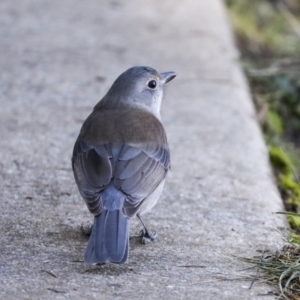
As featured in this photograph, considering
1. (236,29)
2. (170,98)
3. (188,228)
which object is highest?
(188,228)

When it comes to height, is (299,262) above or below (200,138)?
above

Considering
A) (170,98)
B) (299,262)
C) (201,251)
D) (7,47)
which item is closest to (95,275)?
(201,251)

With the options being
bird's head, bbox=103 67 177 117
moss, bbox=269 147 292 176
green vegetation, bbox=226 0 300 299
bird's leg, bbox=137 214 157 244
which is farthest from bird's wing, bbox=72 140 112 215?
moss, bbox=269 147 292 176

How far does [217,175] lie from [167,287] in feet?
6.41

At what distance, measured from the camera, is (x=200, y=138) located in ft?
21.2

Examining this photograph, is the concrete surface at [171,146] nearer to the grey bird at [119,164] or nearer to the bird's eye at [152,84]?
the grey bird at [119,164]

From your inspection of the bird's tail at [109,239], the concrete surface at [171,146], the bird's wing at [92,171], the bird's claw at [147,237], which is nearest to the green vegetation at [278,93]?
the concrete surface at [171,146]

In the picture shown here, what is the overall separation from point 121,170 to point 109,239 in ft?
1.67

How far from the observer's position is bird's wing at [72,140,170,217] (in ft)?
14.0

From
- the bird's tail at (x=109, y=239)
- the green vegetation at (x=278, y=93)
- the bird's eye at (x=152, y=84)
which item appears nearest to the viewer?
the bird's tail at (x=109, y=239)

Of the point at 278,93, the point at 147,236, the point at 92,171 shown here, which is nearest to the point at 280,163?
the point at 278,93

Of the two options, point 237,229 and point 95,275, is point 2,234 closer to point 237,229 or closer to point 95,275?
point 95,275

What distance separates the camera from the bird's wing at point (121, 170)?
14.0 ft

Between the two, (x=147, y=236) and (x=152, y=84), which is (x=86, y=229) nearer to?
(x=147, y=236)
